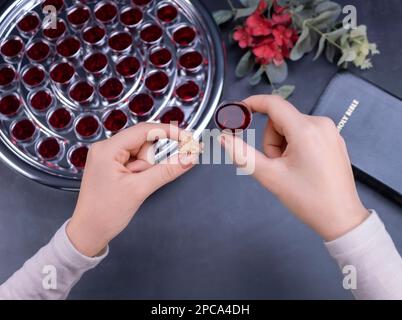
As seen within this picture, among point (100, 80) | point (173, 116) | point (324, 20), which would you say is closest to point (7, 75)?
point (100, 80)

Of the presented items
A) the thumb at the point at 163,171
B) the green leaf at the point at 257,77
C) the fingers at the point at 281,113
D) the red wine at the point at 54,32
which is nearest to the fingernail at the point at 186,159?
the thumb at the point at 163,171

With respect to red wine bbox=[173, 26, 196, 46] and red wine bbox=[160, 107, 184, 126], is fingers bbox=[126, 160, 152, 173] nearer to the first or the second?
red wine bbox=[160, 107, 184, 126]

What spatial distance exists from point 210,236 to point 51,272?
24cm

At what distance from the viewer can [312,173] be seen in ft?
1.90

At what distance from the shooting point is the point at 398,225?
29.7 inches

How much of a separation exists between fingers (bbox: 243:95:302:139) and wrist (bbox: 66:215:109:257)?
10.1 inches

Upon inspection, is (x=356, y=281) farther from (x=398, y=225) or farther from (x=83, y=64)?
(x=83, y=64)

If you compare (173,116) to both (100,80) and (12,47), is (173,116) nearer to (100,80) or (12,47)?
(100,80)

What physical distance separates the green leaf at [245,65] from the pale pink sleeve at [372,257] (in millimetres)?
311

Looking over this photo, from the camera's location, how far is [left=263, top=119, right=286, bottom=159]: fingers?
2.18 ft

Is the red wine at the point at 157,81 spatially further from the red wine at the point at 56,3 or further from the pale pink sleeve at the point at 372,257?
the pale pink sleeve at the point at 372,257

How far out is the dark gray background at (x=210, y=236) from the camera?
0.76 metres

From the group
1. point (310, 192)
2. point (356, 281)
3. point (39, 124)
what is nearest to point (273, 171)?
point (310, 192)
